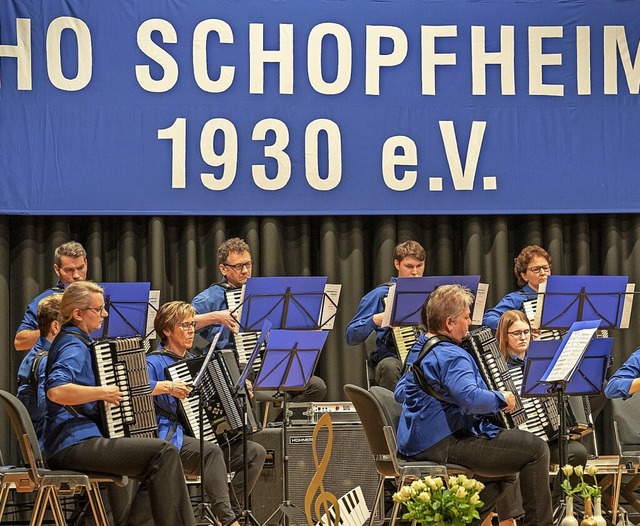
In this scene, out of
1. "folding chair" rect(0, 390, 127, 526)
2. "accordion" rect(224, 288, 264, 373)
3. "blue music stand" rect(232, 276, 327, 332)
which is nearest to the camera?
"folding chair" rect(0, 390, 127, 526)

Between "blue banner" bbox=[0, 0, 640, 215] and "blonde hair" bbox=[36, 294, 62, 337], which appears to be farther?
"blue banner" bbox=[0, 0, 640, 215]

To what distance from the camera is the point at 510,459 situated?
598 centimetres

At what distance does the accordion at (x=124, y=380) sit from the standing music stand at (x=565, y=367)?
2.12 metres

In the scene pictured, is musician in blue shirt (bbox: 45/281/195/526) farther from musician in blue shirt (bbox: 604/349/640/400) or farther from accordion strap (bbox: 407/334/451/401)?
musician in blue shirt (bbox: 604/349/640/400)

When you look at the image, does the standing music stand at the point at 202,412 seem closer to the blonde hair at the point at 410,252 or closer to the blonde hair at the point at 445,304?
the blonde hair at the point at 445,304

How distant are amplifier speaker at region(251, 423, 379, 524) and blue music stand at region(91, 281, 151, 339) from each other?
1165 mm

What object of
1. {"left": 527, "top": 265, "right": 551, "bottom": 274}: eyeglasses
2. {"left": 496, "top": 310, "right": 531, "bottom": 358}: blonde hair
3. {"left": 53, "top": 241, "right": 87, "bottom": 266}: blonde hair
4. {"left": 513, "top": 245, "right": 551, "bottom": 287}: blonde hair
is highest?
{"left": 53, "top": 241, "right": 87, "bottom": 266}: blonde hair

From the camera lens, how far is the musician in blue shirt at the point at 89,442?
5.82 meters

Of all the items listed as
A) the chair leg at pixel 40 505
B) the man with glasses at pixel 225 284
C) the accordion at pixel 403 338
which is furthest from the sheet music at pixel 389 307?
the chair leg at pixel 40 505

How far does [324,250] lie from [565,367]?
11.2ft

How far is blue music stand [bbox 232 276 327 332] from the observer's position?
6.94m

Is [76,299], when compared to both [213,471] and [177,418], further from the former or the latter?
[213,471]

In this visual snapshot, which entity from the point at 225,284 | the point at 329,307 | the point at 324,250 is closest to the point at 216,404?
the point at 329,307

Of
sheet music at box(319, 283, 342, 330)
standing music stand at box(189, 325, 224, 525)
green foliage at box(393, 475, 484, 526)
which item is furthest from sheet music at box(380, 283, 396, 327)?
green foliage at box(393, 475, 484, 526)
